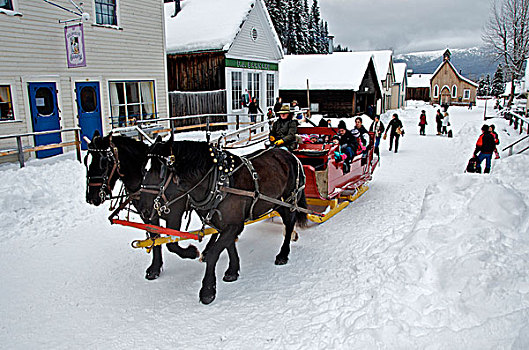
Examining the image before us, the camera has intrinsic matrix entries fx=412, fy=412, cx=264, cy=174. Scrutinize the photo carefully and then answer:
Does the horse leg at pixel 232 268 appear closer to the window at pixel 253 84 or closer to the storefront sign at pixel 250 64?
the storefront sign at pixel 250 64

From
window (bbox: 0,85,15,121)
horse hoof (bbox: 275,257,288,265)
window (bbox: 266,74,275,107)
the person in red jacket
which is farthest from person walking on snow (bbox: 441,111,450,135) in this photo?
window (bbox: 0,85,15,121)

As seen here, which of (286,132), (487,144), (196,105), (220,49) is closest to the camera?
(286,132)

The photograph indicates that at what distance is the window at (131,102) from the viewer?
14266mm

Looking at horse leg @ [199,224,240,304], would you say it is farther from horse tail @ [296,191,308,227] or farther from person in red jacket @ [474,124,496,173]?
person in red jacket @ [474,124,496,173]

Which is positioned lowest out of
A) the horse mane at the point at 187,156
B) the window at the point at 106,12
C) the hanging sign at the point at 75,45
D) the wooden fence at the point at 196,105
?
the horse mane at the point at 187,156

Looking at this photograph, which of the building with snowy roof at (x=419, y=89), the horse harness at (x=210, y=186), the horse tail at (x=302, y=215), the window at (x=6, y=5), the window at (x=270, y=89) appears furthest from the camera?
the building with snowy roof at (x=419, y=89)

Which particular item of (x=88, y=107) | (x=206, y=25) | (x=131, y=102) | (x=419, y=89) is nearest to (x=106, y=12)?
(x=131, y=102)

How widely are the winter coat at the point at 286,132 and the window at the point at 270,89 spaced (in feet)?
50.6

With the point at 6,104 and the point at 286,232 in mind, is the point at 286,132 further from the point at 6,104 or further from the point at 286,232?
the point at 6,104

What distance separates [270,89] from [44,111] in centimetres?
1312

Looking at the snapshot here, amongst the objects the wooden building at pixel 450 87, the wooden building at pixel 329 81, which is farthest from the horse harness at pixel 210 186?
the wooden building at pixel 450 87

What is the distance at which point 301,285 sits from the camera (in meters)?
5.09

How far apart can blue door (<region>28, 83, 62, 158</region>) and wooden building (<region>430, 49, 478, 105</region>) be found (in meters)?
63.3

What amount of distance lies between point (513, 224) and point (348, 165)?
3703 mm
